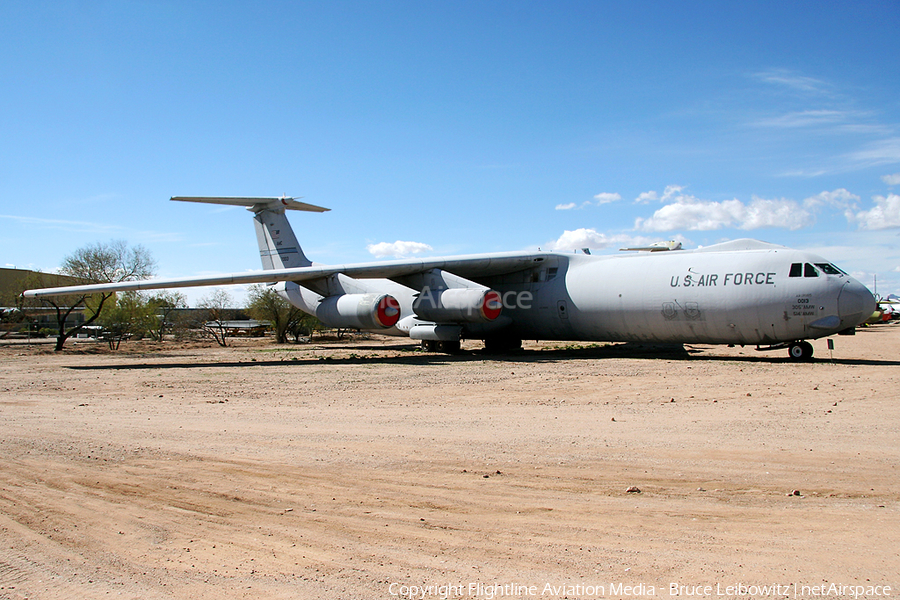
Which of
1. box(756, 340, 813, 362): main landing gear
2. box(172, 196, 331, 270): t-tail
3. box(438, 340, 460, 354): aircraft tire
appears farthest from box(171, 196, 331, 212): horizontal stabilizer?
box(756, 340, 813, 362): main landing gear

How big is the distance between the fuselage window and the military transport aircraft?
0.03 m

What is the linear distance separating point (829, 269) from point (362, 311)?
12219 millimetres

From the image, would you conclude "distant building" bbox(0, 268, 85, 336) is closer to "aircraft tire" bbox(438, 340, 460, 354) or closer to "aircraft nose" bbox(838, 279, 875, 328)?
"aircraft tire" bbox(438, 340, 460, 354)

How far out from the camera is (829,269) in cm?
1518

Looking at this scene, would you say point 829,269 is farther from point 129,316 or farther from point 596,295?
point 129,316

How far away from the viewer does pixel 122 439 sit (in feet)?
24.3

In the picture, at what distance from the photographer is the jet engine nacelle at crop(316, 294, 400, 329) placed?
19.2m

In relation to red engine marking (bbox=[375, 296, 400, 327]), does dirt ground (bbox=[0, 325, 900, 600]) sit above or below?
below

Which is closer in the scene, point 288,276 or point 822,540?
point 822,540

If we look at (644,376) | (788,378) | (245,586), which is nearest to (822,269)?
(788,378)

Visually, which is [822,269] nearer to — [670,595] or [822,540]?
[822,540]

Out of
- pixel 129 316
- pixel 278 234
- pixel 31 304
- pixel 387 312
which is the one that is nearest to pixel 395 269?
pixel 387 312

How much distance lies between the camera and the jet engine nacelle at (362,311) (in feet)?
62.8

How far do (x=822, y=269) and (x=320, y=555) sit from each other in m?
14.9
